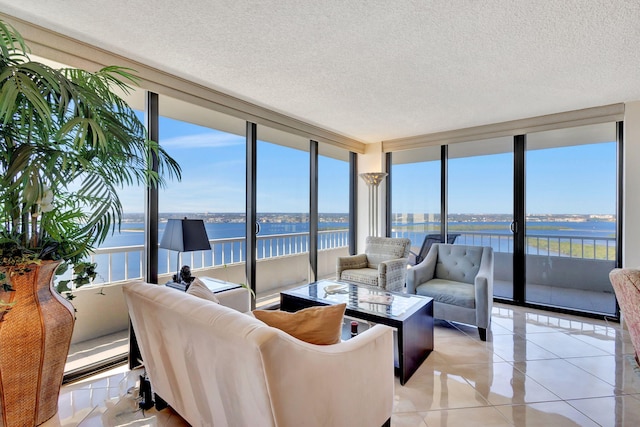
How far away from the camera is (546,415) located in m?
1.88

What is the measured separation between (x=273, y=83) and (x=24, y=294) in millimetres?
2333

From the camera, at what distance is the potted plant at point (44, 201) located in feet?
4.71

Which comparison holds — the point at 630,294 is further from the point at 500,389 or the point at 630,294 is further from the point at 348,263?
the point at 348,263

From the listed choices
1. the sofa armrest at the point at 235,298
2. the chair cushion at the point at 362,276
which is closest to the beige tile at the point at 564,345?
the chair cushion at the point at 362,276

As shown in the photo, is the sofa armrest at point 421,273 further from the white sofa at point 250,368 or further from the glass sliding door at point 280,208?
the white sofa at point 250,368

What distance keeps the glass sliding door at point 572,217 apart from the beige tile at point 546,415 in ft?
7.91

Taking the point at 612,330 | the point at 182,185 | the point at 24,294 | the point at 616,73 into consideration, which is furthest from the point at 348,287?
the point at 616,73

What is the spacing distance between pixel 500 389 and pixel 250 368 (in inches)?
77.7

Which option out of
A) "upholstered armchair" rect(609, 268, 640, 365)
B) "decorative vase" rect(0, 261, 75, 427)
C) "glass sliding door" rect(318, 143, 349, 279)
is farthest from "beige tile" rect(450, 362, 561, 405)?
"glass sliding door" rect(318, 143, 349, 279)

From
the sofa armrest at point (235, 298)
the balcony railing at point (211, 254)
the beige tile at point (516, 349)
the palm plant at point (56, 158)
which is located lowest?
the beige tile at point (516, 349)

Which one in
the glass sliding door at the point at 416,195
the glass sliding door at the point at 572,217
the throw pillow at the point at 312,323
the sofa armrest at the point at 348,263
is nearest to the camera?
the throw pillow at the point at 312,323

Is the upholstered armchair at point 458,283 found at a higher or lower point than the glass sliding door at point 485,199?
lower

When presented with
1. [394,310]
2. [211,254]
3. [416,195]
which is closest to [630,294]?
[394,310]

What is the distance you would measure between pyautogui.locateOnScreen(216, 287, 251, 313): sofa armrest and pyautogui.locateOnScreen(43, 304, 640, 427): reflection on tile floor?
0.76 m
